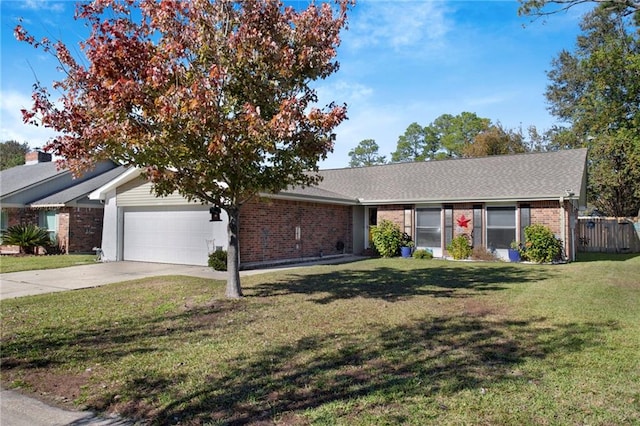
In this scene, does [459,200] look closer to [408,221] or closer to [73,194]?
[408,221]

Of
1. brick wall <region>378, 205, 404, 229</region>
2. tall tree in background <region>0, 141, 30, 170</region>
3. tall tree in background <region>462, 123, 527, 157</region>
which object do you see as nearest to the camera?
brick wall <region>378, 205, 404, 229</region>

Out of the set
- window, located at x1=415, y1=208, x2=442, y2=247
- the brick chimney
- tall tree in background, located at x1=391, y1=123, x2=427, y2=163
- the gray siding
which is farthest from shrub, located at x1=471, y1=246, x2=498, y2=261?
tall tree in background, located at x1=391, y1=123, x2=427, y2=163

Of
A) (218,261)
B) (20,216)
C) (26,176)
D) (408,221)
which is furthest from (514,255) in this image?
(26,176)

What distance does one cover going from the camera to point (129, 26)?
747 cm

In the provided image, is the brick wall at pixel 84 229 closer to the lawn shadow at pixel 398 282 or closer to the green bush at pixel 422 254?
the lawn shadow at pixel 398 282

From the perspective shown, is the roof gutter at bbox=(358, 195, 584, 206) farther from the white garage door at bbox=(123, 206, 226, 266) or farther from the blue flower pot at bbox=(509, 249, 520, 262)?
the white garage door at bbox=(123, 206, 226, 266)

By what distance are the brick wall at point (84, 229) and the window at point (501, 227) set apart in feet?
58.6

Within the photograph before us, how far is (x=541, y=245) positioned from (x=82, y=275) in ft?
50.7

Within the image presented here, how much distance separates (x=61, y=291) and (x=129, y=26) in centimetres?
607

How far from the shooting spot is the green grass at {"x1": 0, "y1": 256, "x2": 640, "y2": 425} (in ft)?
12.1

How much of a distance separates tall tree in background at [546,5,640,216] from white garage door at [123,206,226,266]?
12897 millimetres

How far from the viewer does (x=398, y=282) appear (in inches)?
432

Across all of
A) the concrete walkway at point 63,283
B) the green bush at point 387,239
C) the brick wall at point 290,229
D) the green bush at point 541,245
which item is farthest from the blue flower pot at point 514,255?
the concrete walkway at point 63,283

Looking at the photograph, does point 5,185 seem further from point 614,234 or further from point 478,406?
point 614,234
